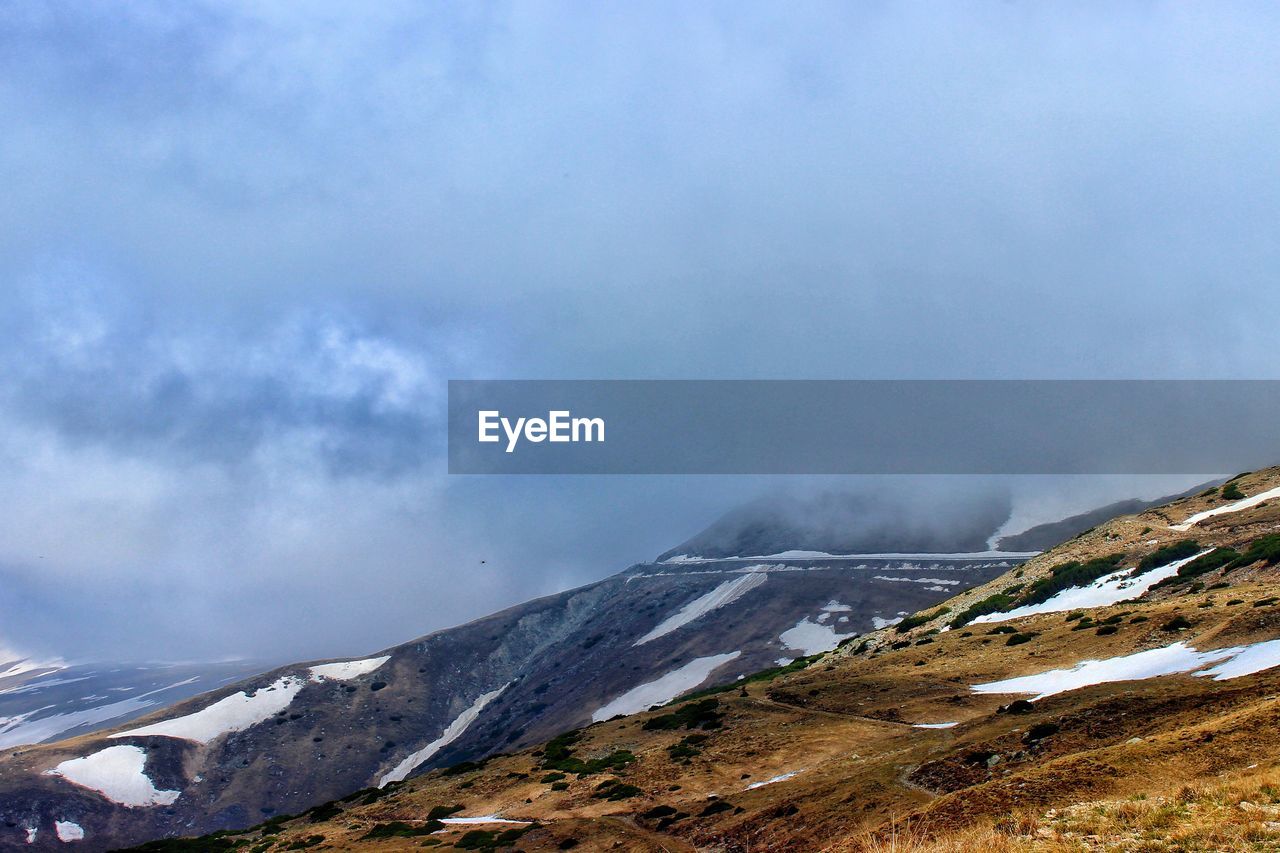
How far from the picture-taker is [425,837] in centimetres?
3712

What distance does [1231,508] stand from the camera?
7156 cm

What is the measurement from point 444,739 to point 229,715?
41483 mm

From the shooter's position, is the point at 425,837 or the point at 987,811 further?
the point at 425,837

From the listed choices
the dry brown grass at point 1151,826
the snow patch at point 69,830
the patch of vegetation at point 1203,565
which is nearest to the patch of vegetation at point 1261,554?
the patch of vegetation at point 1203,565

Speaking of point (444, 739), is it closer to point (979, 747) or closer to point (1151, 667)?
point (1151, 667)

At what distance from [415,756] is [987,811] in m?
147

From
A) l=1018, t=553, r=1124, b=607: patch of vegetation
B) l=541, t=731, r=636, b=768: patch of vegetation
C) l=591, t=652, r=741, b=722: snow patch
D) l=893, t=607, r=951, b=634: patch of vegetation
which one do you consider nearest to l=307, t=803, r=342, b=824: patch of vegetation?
l=541, t=731, r=636, b=768: patch of vegetation

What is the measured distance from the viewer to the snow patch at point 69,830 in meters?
108

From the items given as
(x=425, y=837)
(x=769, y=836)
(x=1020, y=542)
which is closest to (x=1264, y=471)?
(x=769, y=836)

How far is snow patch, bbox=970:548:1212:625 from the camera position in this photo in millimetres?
57406

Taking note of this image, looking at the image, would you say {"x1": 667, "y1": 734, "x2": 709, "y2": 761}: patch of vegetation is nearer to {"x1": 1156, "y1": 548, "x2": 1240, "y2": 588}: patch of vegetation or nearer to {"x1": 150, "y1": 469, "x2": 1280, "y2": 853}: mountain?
{"x1": 150, "y1": 469, "x2": 1280, "y2": 853}: mountain

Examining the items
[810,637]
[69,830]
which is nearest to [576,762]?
[810,637]

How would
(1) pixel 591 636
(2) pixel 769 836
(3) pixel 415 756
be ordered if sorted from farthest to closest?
(1) pixel 591 636 < (3) pixel 415 756 < (2) pixel 769 836

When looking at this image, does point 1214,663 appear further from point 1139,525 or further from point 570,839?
point 1139,525
